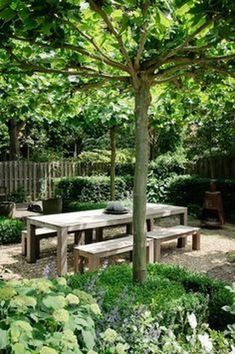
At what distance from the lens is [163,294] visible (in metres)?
3.13

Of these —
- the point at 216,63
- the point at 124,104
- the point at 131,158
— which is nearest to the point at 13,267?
the point at 124,104

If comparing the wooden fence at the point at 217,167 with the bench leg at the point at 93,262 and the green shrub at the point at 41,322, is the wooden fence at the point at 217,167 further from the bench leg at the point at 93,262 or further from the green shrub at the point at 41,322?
the green shrub at the point at 41,322

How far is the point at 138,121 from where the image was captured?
10.7 feet

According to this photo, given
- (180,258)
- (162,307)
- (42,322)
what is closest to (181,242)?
(180,258)

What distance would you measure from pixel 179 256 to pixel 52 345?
5327 millimetres

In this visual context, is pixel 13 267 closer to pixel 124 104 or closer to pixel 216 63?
pixel 124 104

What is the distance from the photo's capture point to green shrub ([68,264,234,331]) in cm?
280

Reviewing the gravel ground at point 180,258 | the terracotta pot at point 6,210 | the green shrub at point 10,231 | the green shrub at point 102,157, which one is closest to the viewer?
the gravel ground at point 180,258

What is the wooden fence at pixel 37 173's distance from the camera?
1370 centimetres

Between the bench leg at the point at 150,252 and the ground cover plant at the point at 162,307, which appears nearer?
the ground cover plant at the point at 162,307

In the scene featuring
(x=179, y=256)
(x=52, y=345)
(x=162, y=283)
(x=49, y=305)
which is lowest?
(x=179, y=256)

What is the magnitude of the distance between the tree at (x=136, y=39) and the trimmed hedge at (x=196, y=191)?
23.6 feet

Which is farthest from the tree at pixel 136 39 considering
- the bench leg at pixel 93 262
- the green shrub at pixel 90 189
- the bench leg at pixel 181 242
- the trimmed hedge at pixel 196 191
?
the green shrub at pixel 90 189

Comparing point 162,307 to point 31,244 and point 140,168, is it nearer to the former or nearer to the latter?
point 140,168
